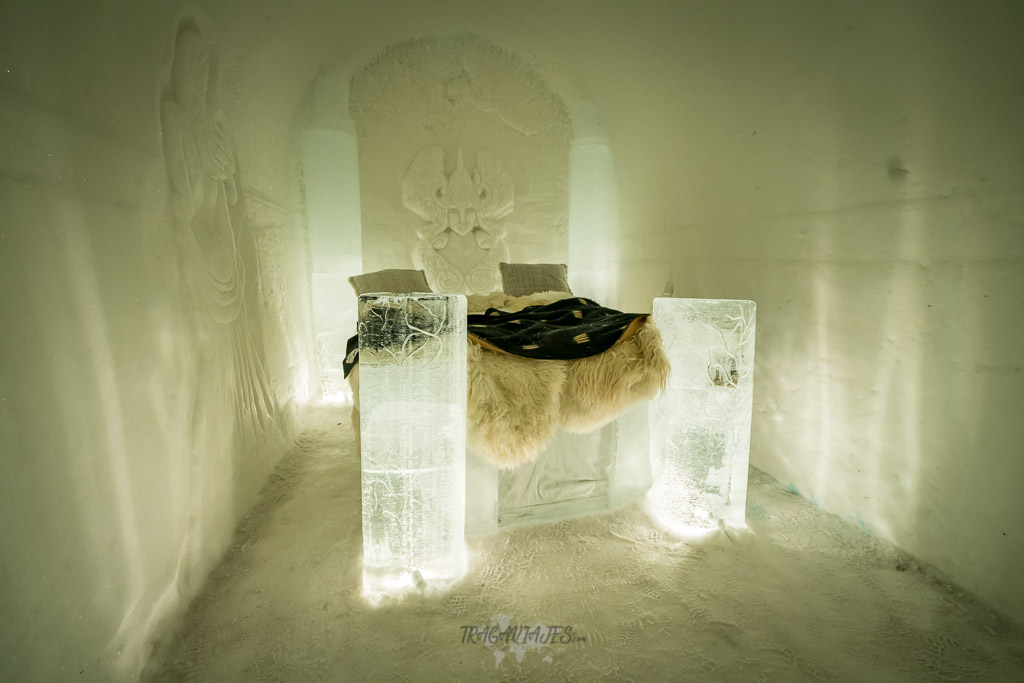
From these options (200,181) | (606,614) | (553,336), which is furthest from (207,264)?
(606,614)

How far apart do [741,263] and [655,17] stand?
50.1 inches

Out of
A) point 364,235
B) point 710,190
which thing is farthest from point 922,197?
point 364,235

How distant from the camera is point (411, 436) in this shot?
1230 millimetres

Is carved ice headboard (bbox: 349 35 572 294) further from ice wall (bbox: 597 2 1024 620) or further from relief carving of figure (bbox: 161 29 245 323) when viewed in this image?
relief carving of figure (bbox: 161 29 245 323)

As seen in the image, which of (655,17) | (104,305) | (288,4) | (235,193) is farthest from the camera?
(655,17)

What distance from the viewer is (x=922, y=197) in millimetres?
1347

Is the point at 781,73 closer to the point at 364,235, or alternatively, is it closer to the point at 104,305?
the point at 104,305

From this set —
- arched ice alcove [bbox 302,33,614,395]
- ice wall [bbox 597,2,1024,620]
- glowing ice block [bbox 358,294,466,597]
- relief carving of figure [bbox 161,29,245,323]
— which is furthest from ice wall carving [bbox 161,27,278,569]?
ice wall [bbox 597,2,1024,620]

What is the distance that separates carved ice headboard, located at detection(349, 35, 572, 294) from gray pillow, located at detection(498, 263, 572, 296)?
0.35m

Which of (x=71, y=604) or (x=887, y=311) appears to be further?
(x=887, y=311)

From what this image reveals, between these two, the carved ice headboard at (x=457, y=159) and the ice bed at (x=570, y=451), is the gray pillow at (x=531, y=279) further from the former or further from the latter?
the ice bed at (x=570, y=451)

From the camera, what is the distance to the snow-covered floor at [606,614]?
1050 millimetres

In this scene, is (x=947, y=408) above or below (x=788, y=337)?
below

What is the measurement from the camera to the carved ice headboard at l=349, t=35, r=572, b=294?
3199 millimetres
